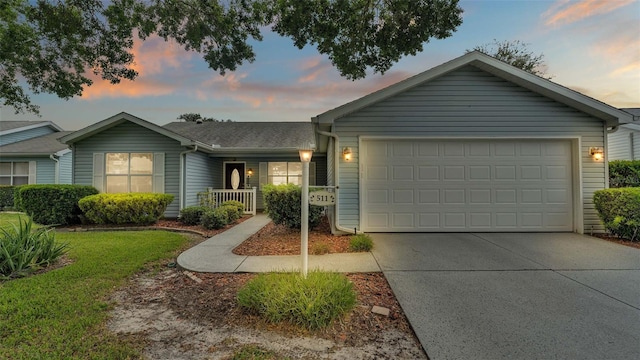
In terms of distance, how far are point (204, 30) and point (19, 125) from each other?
1750 cm

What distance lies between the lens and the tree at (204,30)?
631cm

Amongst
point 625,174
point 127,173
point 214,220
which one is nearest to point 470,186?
point 625,174

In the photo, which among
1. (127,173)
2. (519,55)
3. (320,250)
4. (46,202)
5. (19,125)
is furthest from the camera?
(519,55)

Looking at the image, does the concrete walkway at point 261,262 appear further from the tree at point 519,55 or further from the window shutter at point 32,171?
the tree at point 519,55

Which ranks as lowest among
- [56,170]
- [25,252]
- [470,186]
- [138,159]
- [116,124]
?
[25,252]

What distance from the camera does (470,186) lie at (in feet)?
22.0

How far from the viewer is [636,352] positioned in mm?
2184

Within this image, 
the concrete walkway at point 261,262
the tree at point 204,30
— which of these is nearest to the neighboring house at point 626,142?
the tree at point 204,30

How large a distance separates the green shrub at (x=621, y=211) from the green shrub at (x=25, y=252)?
10.9 meters

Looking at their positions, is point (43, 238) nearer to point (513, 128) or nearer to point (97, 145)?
point (97, 145)

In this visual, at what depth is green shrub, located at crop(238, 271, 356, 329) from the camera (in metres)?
2.56

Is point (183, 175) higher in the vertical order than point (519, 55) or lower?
lower

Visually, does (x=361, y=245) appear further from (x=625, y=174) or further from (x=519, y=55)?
(x=519, y=55)

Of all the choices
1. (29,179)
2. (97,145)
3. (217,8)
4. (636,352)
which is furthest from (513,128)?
(29,179)
